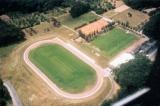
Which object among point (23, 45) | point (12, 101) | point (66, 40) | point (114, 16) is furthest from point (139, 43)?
point (12, 101)

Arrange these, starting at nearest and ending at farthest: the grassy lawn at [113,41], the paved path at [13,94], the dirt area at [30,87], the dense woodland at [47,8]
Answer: the paved path at [13,94] < the dirt area at [30,87] < the dense woodland at [47,8] < the grassy lawn at [113,41]

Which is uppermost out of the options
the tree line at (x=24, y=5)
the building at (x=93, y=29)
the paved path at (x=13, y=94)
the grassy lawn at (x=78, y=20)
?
the tree line at (x=24, y=5)

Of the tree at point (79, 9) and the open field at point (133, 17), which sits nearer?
the open field at point (133, 17)

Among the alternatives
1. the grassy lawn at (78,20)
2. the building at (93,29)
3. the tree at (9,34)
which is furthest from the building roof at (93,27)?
the tree at (9,34)

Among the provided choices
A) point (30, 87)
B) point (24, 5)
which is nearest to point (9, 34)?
point (24, 5)

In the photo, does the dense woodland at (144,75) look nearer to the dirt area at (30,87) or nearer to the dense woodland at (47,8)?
the dense woodland at (47,8)

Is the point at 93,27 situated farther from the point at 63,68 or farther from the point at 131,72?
the point at 131,72
